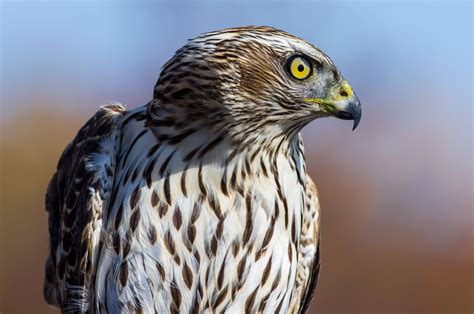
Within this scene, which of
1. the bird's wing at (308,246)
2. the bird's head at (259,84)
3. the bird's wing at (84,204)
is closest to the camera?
the bird's head at (259,84)

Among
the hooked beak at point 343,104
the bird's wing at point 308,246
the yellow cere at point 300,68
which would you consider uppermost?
the yellow cere at point 300,68

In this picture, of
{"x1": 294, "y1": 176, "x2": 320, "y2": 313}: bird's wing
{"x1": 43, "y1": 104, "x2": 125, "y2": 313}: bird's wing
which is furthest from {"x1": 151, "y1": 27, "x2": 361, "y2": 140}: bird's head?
{"x1": 294, "y1": 176, "x2": 320, "y2": 313}: bird's wing

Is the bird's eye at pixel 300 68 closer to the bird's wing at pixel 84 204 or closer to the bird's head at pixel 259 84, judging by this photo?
the bird's head at pixel 259 84

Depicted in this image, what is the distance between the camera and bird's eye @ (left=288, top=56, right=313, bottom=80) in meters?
4.92

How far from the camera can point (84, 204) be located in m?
5.09

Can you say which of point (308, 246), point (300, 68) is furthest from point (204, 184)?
point (308, 246)

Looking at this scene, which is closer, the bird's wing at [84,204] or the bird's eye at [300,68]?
the bird's eye at [300,68]

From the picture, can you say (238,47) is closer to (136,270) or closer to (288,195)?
(288,195)

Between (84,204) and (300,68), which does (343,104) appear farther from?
(84,204)

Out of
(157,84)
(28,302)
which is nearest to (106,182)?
(157,84)

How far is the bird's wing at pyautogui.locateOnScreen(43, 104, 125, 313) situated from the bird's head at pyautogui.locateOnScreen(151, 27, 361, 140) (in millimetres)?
512

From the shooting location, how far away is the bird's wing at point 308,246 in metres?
5.58

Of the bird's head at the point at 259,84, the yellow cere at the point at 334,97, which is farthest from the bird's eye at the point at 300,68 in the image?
the yellow cere at the point at 334,97

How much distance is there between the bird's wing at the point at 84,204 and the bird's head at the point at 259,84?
1.68ft
